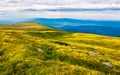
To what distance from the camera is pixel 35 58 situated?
40.2 meters

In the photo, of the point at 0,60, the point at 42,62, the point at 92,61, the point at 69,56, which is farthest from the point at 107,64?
the point at 0,60

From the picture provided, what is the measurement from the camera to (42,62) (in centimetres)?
3834

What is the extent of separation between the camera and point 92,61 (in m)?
41.8

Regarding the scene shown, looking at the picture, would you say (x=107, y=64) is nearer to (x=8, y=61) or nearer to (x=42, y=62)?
(x=42, y=62)

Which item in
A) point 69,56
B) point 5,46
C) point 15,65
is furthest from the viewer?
point 5,46

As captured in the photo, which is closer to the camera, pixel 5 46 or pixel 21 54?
pixel 21 54

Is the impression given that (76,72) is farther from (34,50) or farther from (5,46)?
(5,46)

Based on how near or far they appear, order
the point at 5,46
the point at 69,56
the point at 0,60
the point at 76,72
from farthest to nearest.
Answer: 1. the point at 5,46
2. the point at 69,56
3. the point at 0,60
4. the point at 76,72

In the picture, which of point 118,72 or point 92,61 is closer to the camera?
point 118,72

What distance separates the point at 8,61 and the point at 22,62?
2903 mm

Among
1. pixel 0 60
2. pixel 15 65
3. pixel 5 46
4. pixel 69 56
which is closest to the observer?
pixel 15 65

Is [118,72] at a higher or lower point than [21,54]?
lower

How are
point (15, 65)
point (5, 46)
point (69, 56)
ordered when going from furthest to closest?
point (5, 46), point (69, 56), point (15, 65)

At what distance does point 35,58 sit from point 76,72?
8.80 m
